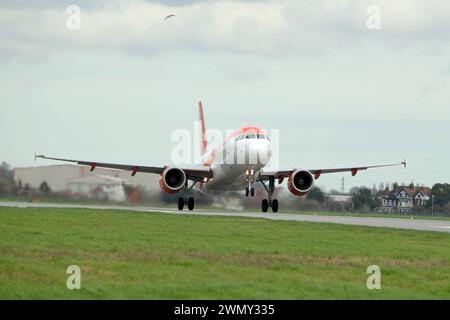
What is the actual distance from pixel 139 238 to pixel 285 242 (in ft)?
14.2

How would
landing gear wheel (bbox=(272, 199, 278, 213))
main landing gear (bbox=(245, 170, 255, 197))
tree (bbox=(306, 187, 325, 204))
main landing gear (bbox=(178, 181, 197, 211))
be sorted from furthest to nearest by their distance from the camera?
tree (bbox=(306, 187, 325, 204)), landing gear wheel (bbox=(272, 199, 278, 213)), main landing gear (bbox=(178, 181, 197, 211)), main landing gear (bbox=(245, 170, 255, 197))

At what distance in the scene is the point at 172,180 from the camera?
64.5 metres

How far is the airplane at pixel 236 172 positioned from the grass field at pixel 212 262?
75.2 ft

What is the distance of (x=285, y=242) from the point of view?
98.8 feet

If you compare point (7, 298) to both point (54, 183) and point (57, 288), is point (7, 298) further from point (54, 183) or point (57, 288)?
point (54, 183)

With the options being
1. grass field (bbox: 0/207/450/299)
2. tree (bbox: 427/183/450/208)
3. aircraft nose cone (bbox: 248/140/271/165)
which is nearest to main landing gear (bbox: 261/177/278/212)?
aircraft nose cone (bbox: 248/140/271/165)

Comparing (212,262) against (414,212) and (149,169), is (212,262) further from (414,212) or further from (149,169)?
(414,212)

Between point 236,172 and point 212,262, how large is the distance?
38.9 metres

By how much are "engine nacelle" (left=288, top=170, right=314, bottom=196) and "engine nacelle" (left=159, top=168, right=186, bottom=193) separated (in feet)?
23.1

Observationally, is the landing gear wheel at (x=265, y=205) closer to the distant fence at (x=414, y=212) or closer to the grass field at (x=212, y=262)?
the distant fence at (x=414, y=212)

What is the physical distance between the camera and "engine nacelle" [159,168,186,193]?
63.9 metres

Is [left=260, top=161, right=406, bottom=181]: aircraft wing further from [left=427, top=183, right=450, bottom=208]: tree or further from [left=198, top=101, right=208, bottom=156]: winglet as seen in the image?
[left=427, top=183, right=450, bottom=208]: tree

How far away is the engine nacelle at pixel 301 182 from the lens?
65.3 meters
